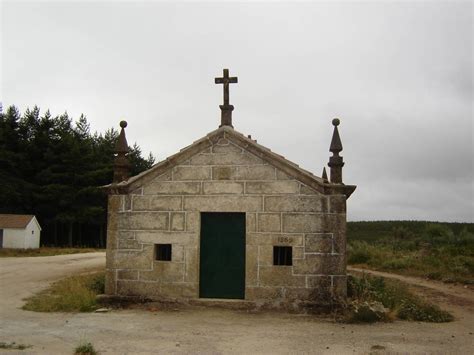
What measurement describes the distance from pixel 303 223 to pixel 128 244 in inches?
176

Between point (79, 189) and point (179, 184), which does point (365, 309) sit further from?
point (79, 189)

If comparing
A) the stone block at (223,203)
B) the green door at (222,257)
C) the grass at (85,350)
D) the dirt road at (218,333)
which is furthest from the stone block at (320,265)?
the grass at (85,350)

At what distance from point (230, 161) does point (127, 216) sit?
301cm

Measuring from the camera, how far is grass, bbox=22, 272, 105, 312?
10.9 metres

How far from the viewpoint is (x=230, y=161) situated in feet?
37.6

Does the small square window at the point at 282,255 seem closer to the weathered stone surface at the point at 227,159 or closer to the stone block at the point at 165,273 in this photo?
the weathered stone surface at the point at 227,159

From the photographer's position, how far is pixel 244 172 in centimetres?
1136

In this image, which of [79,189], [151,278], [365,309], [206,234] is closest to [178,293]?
[151,278]

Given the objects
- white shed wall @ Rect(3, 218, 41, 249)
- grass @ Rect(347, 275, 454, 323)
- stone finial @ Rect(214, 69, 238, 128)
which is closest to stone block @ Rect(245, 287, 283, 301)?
grass @ Rect(347, 275, 454, 323)

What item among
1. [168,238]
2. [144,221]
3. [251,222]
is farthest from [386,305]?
[144,221]

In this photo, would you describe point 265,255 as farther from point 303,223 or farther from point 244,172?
point 244,172

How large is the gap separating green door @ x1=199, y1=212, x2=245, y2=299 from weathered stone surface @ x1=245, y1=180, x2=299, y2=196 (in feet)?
2.29

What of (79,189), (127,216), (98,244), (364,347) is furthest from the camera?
(98,244)

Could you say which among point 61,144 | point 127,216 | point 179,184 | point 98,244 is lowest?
point 98,244
